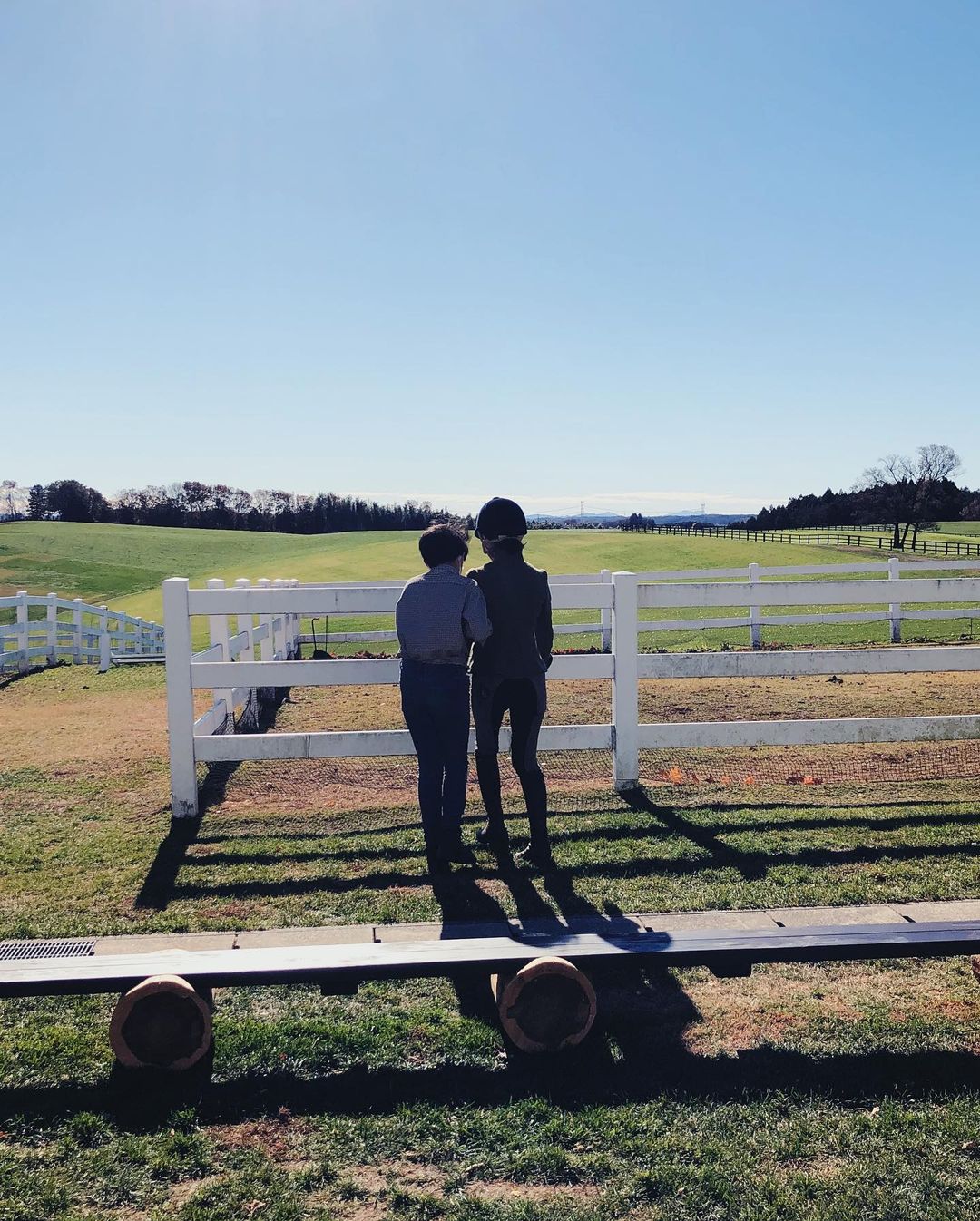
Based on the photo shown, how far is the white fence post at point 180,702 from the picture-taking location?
683 cm

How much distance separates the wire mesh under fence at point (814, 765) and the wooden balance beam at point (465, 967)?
13.1 ft

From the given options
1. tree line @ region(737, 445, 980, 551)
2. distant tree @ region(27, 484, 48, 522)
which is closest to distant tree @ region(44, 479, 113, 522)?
distant tree @ region(27, 484, 48, 522)

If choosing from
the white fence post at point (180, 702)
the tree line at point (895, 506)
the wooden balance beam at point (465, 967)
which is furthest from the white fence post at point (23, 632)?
the tree line at point (895, 506)

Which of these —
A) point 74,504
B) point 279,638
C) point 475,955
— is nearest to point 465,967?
point 475,955

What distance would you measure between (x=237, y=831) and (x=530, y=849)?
2.18m

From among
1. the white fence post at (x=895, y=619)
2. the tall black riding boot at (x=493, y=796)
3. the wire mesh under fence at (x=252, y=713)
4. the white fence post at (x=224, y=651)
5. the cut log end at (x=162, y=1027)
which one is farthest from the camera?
the white fence post at (x=895, y=619)

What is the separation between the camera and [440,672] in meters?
5.43

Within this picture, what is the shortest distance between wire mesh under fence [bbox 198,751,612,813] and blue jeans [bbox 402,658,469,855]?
5.47 feet

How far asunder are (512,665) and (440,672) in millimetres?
408

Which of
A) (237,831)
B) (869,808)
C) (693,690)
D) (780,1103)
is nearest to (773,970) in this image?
(780,1103)

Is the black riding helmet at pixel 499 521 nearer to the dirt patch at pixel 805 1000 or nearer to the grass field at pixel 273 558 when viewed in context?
the dirt patch at pixel 805 1000

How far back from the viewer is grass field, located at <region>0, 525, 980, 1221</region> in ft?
9.30

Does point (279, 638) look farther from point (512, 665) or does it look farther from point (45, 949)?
point (45, 949)

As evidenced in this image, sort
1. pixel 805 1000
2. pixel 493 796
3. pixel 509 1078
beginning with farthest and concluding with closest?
pixel 493 796 < pixel 805 1000 < pixel 509 1078
